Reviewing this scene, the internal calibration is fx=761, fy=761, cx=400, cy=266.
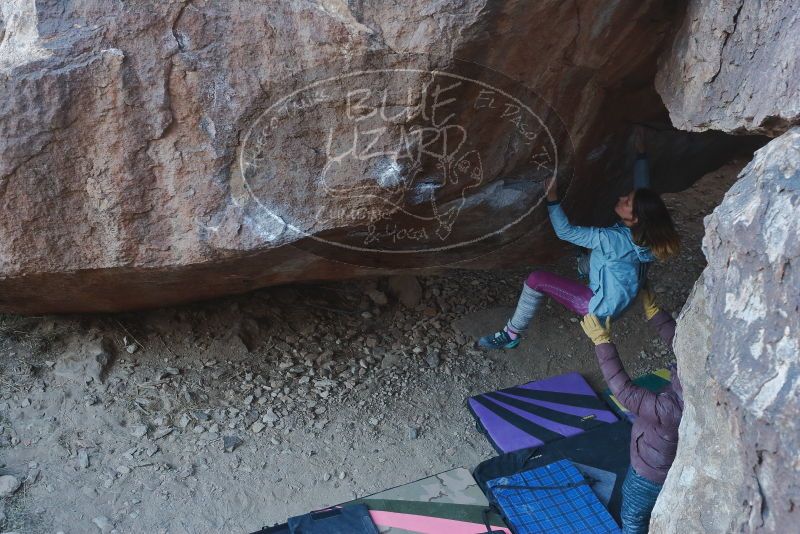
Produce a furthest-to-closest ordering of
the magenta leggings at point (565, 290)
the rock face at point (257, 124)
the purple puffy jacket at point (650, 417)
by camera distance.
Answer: the magenta leggings at point (565, 290)
the purple puffy jacket at point (650, 417)
the rock face at point (257, 124)

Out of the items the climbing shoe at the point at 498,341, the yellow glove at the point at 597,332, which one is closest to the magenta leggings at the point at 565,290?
the climbing shoe at the point at 498,341

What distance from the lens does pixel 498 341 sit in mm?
3178

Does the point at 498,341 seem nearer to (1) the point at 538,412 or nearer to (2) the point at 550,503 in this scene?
(1) the point at 538,412

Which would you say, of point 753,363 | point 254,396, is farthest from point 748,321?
point 254,396

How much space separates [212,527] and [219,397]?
0.56 meters

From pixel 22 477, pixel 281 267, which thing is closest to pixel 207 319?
pixel 281 267

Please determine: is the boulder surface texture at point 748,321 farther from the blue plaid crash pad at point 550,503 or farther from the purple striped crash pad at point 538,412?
the purple striped crash pad at point 538,412

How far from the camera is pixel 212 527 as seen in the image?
247 centimetres

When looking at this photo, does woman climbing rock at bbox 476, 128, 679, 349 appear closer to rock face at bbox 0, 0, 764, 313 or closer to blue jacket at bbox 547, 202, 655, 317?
blue jacket at bbox 547, 202, 655, 317

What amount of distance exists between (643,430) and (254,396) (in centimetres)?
144

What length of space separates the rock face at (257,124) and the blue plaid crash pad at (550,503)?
37.8 inches

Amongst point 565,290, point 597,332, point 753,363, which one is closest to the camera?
point 753,363

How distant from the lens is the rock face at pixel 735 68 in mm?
1803

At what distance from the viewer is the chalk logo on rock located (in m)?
2.14
